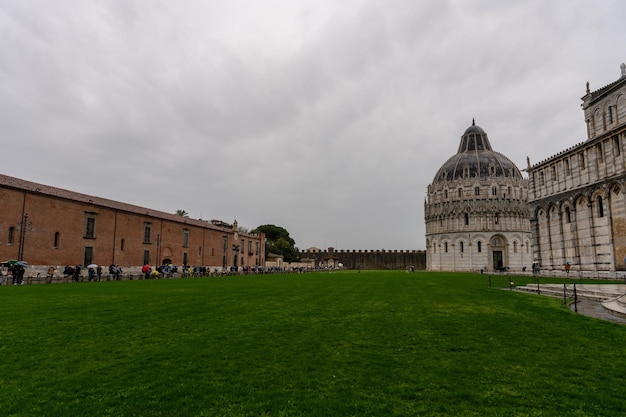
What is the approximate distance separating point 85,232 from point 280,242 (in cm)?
5322

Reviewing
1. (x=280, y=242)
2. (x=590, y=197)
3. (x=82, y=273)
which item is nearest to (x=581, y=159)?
(x=590, y=197)

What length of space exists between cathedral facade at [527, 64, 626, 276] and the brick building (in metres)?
38.1

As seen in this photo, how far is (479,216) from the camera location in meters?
72.6

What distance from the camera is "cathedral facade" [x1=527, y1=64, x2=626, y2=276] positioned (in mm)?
27797

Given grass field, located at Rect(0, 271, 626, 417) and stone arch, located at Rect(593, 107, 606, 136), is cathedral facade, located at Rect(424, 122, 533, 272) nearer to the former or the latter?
stone arch, located at Rect(593, 107, 606, 136)

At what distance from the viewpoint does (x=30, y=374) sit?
5.20 metres

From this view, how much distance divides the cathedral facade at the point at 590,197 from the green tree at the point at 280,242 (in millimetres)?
55931

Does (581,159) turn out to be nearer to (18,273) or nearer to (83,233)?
(18,273)

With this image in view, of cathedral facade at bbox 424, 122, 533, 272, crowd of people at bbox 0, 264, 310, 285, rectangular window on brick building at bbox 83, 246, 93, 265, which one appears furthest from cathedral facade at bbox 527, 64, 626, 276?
rectangular window on brick building at bbox 83, 246, 93, 265

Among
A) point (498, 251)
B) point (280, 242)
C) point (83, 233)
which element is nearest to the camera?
point (83, 233)

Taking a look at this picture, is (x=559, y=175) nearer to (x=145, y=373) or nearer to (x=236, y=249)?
(x=145, y=373)

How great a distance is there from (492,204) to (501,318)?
228 feet

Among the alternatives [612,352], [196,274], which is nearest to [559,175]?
[612,352]

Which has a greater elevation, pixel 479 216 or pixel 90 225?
pixel 479 216
